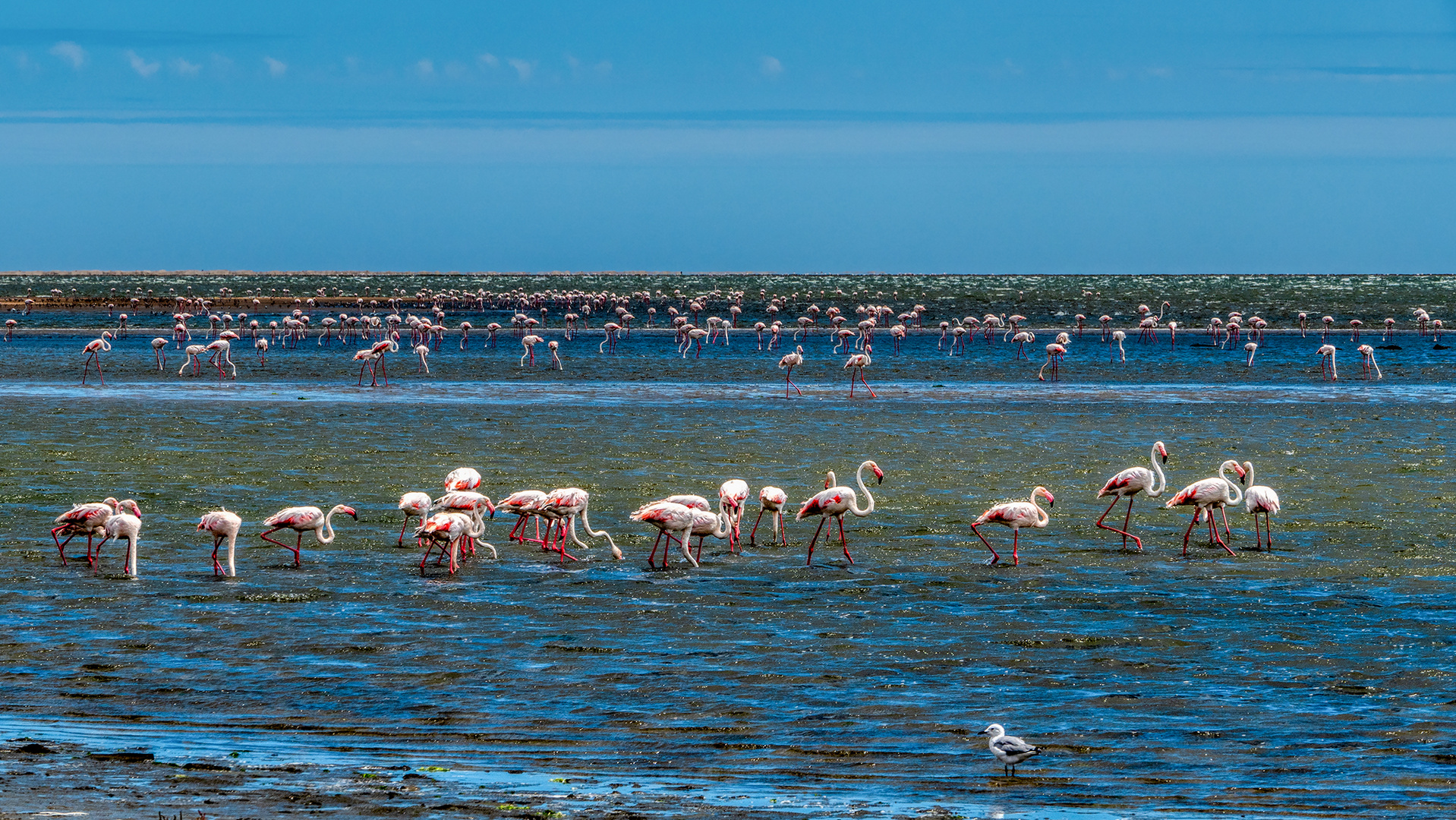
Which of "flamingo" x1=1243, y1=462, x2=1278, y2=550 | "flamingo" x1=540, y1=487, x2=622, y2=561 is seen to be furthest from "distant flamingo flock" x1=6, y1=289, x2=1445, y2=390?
"flamingo" x1=540, y1=487, x2=622, y2=561

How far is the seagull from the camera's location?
809cm

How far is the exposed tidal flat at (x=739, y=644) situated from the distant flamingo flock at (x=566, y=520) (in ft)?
0.83

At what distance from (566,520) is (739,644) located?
4.10 metres

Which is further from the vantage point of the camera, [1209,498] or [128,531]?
[1209,498]

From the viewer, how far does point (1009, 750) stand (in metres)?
8.10

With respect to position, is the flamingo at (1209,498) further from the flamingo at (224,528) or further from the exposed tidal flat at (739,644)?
the flamingo at (224,528)

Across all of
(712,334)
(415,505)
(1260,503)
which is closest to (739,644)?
(415,505)

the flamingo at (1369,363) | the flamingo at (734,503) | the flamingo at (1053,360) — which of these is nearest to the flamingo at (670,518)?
the flamingo at (734,503)

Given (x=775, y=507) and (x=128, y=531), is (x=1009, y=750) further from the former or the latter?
(x=128, y=531)

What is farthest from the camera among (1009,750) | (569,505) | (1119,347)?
(1119,347)

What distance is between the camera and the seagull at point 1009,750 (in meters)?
8.09

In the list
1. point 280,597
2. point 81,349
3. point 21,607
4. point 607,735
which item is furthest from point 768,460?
point 81,349

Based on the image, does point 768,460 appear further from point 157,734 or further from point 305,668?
point 157,734

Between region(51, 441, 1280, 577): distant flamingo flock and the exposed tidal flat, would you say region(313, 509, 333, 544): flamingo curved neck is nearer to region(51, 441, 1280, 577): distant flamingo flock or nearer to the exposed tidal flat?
region(51, 441, 1280, 577): distant flamingo flock
